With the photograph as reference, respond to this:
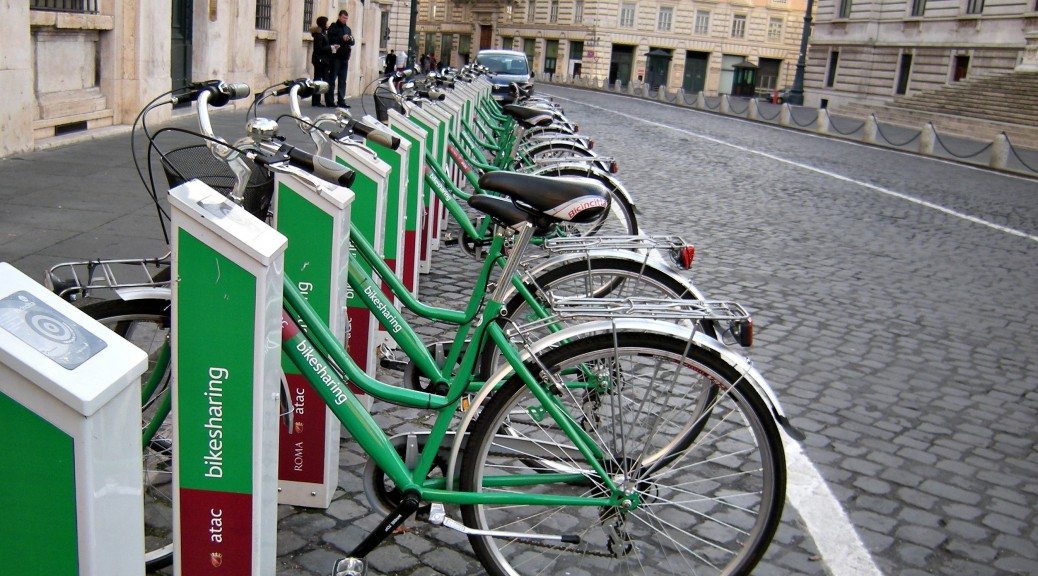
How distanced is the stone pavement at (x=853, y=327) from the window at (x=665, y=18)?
1993 inches

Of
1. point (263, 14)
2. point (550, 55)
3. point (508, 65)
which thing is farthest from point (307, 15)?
point (550, 55)

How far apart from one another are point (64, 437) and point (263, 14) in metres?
18.6

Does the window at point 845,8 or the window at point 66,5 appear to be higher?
the window at point 845,8

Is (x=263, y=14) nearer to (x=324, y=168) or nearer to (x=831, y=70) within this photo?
(x=324, y=168)

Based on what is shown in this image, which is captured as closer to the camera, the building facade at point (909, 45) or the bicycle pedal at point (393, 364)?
the bicycle pedal at point (393, 364)

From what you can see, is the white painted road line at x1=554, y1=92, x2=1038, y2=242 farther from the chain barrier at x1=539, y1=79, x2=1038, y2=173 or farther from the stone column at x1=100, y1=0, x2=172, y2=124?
the stone column at x1=100, y1=0, x2=172, y2=124

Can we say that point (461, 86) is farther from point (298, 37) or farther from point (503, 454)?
point (298, 37)

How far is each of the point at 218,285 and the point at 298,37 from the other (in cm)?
1888

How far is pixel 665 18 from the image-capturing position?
62.4m

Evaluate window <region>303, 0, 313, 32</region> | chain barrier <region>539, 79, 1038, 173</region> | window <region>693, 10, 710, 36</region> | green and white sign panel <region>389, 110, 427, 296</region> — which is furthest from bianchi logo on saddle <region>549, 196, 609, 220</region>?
window <region>693, 10, 710, 36</region>

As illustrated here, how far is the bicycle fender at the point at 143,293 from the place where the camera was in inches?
106

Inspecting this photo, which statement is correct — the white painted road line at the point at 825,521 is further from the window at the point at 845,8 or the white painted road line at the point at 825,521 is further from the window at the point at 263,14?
the window at the point at 845,8

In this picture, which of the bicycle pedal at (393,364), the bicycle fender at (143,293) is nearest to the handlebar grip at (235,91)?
the bicycle fender at (143,293)

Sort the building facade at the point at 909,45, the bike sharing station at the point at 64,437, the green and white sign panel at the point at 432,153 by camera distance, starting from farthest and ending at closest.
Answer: the building facade at the point at 909,45, the green and white sign panel at the point at 432,153, the bike sharing station at the point at 64,437
